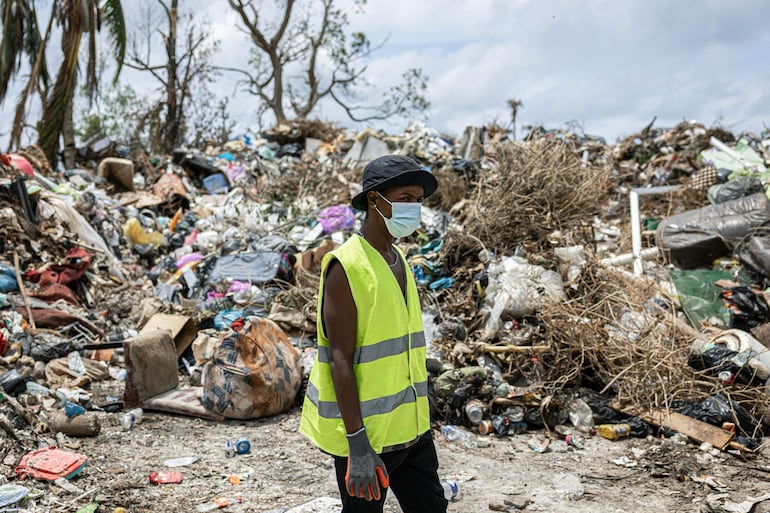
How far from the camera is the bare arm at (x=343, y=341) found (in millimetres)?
1590

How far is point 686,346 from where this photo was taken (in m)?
4.26

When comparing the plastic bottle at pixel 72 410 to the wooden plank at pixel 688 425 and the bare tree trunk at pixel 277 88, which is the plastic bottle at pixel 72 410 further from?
the bare tree trunk at pixel 277 88

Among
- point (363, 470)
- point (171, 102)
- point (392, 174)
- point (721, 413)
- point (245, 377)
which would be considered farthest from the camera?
point (171, 102)

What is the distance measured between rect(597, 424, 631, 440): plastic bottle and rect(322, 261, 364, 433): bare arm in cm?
289

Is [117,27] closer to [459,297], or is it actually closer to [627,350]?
[459,297]

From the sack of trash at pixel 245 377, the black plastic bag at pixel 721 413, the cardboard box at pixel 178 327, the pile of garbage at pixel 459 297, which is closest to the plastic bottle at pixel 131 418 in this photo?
the pile of garbage at pixel 459 297

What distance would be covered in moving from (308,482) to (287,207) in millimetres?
5518

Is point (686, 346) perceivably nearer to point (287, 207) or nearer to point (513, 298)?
point (513, 298)

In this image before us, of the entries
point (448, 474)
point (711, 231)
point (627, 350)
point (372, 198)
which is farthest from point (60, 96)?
point (372, 198)

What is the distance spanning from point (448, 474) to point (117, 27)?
8753 millimetres

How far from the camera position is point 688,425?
12.7 feet

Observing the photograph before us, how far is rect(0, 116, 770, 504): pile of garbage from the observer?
163 inches

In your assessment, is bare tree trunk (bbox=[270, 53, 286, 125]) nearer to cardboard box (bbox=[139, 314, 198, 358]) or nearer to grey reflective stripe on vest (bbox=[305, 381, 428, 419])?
cardboard box (bbox=[139, 314, 198, 358])

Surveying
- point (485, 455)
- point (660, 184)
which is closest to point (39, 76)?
point (485, 455)
